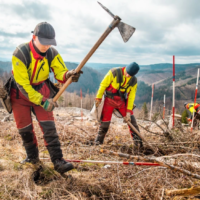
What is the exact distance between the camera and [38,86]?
261 cm

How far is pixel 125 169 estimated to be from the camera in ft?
8.29

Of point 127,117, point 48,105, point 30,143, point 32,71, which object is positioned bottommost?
point 30,143

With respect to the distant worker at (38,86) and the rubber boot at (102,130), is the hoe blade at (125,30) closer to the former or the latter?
the distant worker at (38,86)

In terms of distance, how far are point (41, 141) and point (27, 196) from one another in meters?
2.58

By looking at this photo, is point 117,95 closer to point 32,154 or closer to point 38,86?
point 38,86

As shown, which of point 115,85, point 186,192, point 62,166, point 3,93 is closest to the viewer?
point 186,192

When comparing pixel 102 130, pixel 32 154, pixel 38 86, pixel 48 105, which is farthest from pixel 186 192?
pixel 102 130

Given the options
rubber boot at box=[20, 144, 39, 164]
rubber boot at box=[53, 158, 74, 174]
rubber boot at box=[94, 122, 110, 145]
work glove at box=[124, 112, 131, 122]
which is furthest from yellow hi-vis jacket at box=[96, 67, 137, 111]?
rubber boot at box=[53, 158, 74, 174]

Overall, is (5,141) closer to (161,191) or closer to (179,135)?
(161,191)

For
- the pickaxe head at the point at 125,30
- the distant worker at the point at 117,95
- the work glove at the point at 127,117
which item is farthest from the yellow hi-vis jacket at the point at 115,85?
the pickaxe head at the point at 125,30

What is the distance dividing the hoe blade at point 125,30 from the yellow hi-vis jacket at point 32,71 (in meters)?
1.00

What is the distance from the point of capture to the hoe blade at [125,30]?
218 cm

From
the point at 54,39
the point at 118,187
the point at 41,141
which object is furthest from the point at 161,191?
the point at 41,141

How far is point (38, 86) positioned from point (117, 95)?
1.96m
